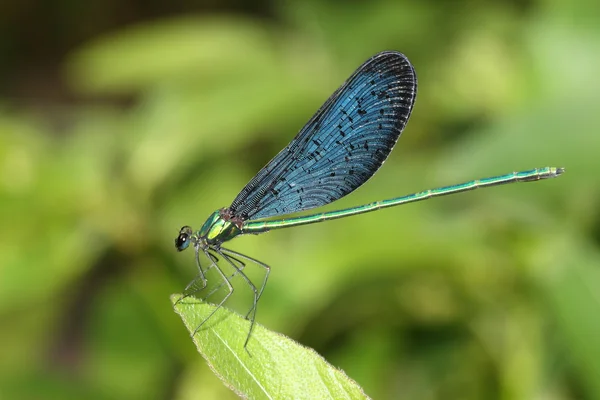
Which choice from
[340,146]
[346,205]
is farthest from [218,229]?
[346,205]

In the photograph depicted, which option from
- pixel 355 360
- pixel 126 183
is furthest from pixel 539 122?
pixel 126 183

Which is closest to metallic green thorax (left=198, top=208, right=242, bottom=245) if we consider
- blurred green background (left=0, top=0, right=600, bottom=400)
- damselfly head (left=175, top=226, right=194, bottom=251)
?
damselfly head (left=175, top=226, right=194, bottom=251)

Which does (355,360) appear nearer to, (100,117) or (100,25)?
(100,117)

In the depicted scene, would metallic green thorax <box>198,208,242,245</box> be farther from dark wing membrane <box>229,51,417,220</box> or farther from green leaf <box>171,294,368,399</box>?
green leaf <box>171,294,368,399</box>

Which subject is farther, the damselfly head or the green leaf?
the damselfly head

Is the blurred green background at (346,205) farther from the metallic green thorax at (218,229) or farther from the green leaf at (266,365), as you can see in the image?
the green leaf at (266,365)

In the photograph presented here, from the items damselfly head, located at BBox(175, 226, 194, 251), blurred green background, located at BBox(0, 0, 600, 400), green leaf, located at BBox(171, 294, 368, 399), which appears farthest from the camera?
blurred green background, located at BBox(0, 0, 600, 400)
